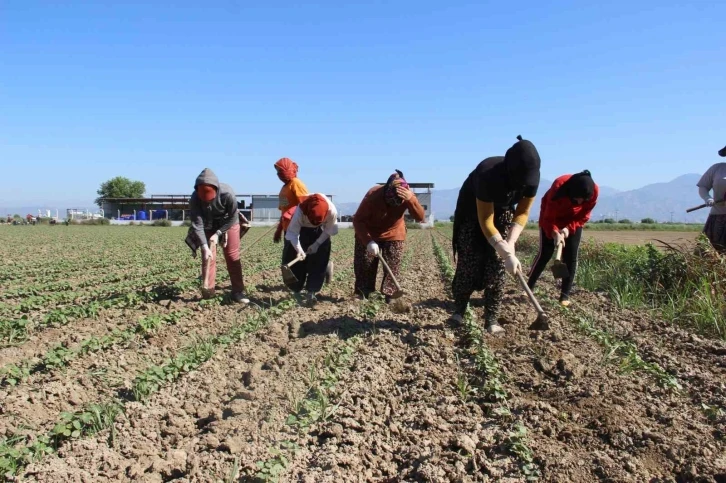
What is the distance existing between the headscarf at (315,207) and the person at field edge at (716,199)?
12.2ft

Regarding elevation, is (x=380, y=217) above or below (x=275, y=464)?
above

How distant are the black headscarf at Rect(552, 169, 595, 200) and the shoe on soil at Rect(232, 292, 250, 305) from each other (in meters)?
3.37

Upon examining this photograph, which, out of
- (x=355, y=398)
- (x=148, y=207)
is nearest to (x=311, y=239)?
(x=355, y=398)

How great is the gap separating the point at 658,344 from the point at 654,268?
223cm

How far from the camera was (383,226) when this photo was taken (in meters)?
5.70

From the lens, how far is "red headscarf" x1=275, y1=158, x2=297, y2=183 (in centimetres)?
600

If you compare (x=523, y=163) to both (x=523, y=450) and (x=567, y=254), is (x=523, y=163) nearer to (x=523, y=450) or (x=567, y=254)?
(x=523, y=450)

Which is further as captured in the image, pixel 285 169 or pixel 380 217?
pixel 285 169

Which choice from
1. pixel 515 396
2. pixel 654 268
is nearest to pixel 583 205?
pixel 654 268

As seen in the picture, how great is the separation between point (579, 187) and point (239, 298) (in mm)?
3583

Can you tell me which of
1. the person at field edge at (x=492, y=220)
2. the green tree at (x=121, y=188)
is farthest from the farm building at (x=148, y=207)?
the person at field edge at (x=492, y=220)

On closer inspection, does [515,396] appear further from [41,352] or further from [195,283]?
[195,283]

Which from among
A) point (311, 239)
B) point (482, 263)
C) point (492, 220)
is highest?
point (492, 220)

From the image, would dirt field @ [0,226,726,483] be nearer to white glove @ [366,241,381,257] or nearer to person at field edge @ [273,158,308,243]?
white glove @ [366,241,381,257]
